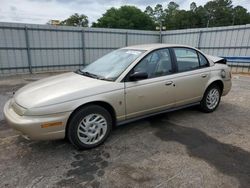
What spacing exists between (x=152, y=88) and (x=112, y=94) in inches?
29.6

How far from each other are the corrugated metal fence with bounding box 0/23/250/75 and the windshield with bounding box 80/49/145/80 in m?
7.63

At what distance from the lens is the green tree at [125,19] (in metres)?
51.3

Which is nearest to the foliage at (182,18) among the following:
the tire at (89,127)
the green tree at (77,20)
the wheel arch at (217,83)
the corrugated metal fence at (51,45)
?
the green tree at (77,20)

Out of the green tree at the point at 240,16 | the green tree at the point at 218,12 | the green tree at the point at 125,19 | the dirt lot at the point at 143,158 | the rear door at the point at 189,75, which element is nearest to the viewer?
the dirt lot at the point at 143,158

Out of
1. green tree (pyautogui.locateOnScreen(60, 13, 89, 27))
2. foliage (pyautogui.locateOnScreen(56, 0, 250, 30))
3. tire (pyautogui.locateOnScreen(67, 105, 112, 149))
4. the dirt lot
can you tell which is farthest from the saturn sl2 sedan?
green tree (pyautogui.locateOnScreen(60, 13, 89, 27))

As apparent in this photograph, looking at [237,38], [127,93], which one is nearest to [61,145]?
[127,93]

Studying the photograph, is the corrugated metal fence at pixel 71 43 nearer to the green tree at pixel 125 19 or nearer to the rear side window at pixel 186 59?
the rear side window at pixel 186 59

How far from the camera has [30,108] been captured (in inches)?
99.0

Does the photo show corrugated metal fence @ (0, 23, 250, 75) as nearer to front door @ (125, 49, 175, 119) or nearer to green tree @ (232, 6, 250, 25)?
front door @ (125, 49, 175, 119)

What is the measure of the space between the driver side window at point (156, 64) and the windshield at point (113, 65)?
165mm

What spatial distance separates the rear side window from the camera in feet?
12.4

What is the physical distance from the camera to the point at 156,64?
3.51 metres

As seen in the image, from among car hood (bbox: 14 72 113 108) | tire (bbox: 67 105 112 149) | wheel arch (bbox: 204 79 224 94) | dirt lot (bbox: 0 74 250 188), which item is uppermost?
car hood (bbox: 14 72 113 108)

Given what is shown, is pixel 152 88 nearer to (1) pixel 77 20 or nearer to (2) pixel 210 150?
(2) pixel 210 150
